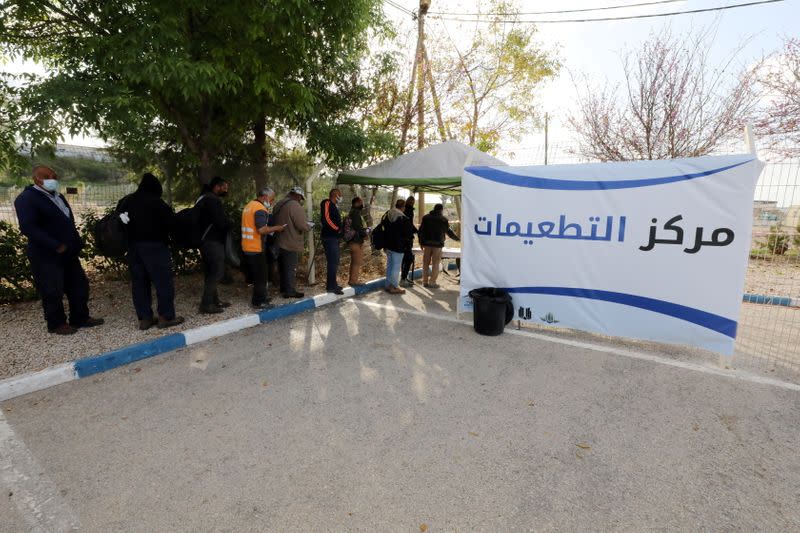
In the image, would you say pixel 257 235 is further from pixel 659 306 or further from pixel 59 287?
pixel 659 306

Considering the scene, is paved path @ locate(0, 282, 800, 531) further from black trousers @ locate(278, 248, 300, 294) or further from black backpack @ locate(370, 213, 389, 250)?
black backpack @ locate(370, 213, 389, 250)

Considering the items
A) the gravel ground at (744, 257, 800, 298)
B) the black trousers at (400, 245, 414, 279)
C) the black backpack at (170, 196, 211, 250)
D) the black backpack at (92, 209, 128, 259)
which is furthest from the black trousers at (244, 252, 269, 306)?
the gravel ground at (744, 257, 800, 298)

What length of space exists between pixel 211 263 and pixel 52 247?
5.42ft

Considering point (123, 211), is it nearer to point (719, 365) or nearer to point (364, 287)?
point (364, 287)

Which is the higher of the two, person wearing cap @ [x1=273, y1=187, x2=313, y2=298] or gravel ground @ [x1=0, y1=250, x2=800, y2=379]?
person wearing cap @ [x1=273, y1=187, x2=313, y2=298]

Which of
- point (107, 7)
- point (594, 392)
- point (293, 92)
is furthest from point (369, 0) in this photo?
point (594, 392)

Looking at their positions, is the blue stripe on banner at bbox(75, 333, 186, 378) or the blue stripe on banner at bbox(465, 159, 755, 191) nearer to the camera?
the blue stripe on banner at bbox(75, 333, 186, 378)

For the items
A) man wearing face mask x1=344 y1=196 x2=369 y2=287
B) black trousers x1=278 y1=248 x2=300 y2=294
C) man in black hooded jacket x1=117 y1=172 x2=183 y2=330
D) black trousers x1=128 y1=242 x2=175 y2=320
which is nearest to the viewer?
man in black hooded jacket x1=117 y1=172 x2=183 y2=330

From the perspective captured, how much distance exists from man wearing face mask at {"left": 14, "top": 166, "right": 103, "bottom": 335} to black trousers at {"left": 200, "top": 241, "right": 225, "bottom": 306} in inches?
54.2

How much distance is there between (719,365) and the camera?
4320 mm

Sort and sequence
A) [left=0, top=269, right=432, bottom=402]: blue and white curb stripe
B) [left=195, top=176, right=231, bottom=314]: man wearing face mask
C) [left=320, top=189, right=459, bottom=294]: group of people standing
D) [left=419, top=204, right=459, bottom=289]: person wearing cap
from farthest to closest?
[left=419, top=204, right=459, bottom=289]: person wearing cap < [left=320, top=189, right=459, bottom=294]: group of people standing < [left=195, top=176, right=231, bottom=314]: man wearing face mask < [left=0, top=269, right=432, bottom=402]: blue and white curb stripe

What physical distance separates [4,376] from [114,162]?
4598mm

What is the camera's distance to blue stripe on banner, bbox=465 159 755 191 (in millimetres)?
4227

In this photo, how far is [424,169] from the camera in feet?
24.0
